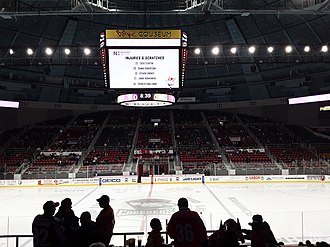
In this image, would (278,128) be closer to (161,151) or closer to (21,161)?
(161,151)

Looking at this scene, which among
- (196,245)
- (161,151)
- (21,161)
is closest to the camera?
(196,245)

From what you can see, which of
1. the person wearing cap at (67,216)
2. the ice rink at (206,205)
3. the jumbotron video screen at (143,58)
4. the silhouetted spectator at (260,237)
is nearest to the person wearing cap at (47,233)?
the person wearing cap at (67,216)

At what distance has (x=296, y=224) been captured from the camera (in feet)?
29.3

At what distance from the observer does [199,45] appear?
31.5 meters

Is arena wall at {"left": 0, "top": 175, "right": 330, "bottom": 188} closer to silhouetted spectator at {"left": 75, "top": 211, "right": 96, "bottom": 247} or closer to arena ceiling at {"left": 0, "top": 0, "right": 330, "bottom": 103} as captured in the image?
arena ceiling at {"left": 0, "top": 0, "right": 330, "bottom": 103}

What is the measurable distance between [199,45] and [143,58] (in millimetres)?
17051

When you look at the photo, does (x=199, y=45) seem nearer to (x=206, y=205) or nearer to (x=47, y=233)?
(x=206, y=205)

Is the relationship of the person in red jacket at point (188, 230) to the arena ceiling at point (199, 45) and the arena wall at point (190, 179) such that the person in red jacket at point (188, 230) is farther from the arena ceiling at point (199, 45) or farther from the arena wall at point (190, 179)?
the arena ceiling at point (199, 45)

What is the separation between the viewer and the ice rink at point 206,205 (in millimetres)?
8758

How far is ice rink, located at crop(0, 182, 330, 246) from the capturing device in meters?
8.76

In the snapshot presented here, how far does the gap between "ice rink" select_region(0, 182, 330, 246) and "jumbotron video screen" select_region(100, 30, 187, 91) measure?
5.62m

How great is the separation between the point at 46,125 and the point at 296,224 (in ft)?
114

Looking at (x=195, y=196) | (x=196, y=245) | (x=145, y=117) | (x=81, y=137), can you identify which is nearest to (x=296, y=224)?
(x=196, y=245)

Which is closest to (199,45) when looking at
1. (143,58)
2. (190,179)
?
(190,179)
